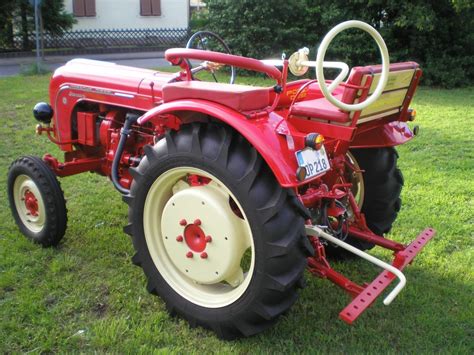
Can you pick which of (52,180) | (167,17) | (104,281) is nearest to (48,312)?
(104,281)

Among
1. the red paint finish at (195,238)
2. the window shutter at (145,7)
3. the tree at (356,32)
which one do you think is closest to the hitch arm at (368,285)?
the red paint finish at (195,238)

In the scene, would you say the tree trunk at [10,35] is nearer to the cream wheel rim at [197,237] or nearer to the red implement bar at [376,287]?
the cream wheel rim at [197,237]

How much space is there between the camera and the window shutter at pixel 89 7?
21562 mm

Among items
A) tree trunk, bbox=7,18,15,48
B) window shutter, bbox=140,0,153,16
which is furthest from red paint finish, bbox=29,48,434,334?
window shutter, bbox=140,0,153,16

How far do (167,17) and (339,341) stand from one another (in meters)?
23.0

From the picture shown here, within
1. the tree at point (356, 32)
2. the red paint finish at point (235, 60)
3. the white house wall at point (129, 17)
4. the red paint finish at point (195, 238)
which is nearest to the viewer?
the red paint finish at point (235, 60)

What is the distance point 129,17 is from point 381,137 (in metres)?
21.9

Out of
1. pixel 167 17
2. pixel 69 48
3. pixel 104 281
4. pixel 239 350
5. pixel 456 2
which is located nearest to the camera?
pixel 239 350

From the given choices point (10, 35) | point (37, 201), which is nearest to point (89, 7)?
point (10, 35)

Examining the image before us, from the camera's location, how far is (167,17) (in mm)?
23516

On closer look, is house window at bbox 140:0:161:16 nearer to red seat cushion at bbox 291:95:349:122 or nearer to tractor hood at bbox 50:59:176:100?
tractor hood at bbox 50:59:176:100

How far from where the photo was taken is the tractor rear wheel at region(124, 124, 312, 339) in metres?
2.17

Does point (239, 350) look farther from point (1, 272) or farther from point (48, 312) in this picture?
point (1, 272)

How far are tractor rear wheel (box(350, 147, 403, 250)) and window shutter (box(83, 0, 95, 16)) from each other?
21.2m
